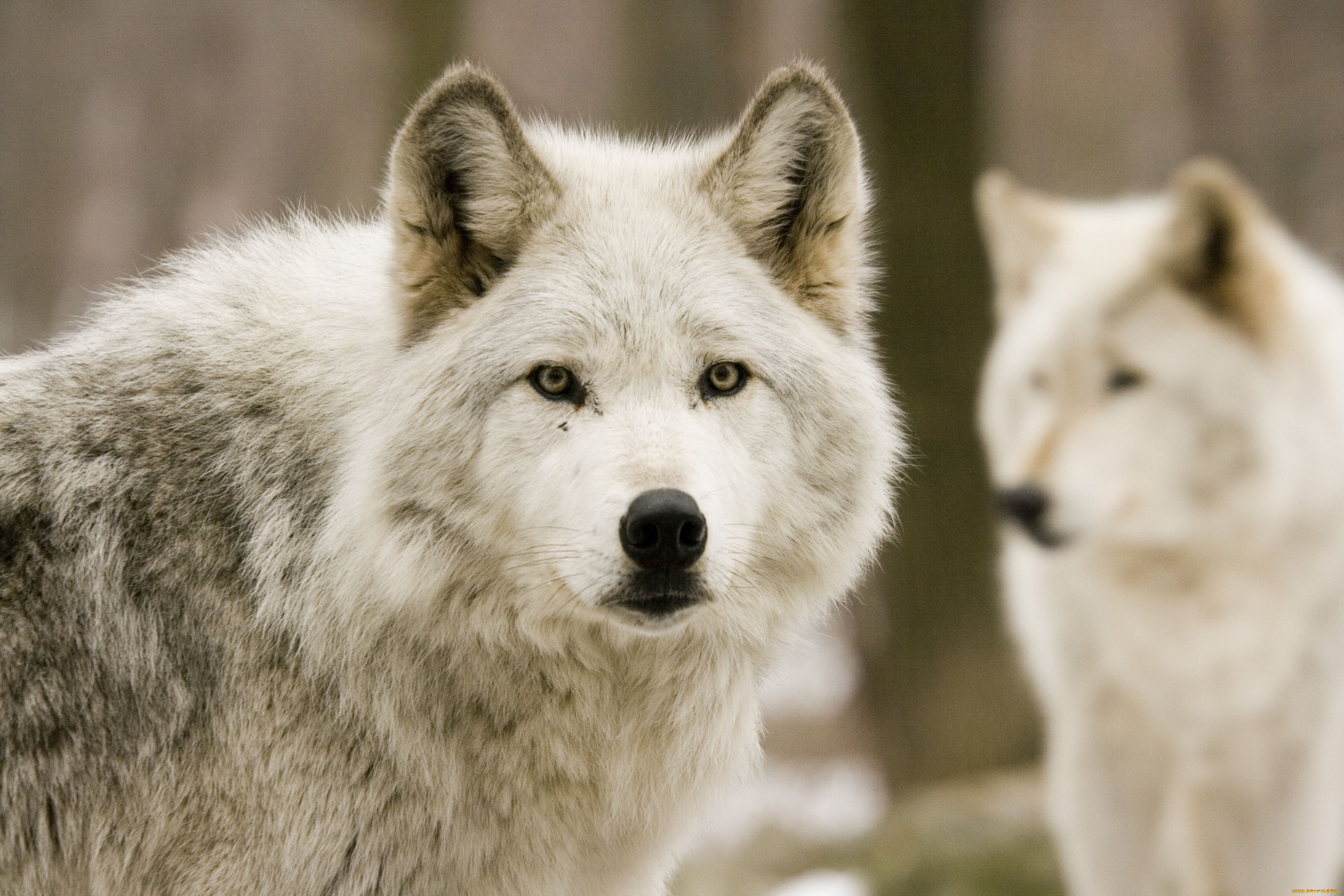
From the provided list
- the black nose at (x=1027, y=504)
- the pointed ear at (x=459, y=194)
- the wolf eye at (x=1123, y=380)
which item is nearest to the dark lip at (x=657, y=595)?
the pointed ear at (x=459, y=194)

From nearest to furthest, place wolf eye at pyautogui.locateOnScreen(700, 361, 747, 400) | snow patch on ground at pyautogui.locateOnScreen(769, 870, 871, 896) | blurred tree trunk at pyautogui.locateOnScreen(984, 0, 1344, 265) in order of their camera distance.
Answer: wolf eye at pyautogui.locateOnScreen(700, 361, 747, 400)
snow patch on ground at pyautogui.locateOnScreen(769, 870, 871, 896)
blurred tree trunk at pyautogui.locateOnScreen(984, 0, 1344, 265)

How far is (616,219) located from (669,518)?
2.87ft

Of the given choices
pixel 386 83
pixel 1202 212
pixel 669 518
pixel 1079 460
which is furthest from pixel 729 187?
pixel 386 83

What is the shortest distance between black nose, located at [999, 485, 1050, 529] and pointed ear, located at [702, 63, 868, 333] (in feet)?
3.50

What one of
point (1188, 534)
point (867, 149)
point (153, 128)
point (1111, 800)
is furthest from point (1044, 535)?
point (153, 128)

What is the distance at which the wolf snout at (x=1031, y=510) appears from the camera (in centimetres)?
397

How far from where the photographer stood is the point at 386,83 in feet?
25.2

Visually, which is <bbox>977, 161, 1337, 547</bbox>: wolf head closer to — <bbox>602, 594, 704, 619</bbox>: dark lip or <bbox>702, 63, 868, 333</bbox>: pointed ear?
<bbox>702, 63, 868, 333</bbox>: pointed ear

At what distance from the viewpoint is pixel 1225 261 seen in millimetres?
4410

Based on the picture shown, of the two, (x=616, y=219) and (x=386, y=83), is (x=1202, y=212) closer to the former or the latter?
(x=616, y=219)

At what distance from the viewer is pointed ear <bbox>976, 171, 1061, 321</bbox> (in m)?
4.69

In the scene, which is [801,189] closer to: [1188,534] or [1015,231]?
[1015,231]

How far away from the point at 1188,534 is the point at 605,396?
2.48 meters

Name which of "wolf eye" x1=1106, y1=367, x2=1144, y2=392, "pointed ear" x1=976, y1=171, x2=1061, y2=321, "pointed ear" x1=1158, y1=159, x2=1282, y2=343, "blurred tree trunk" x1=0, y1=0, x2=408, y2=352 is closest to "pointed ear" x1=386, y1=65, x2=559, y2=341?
"wolf eye" x1=1106, y1=367, x2=1144, y2=392
